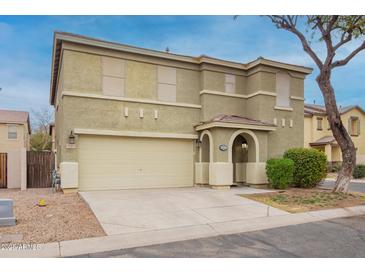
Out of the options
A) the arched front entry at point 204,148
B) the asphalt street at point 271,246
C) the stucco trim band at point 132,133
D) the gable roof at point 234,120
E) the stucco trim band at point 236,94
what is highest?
the stucco trim band at point 236,94

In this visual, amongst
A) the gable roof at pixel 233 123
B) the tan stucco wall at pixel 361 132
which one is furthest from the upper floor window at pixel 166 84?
the tan stucco wall at pixel 361 132

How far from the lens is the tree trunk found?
1195 centimetres

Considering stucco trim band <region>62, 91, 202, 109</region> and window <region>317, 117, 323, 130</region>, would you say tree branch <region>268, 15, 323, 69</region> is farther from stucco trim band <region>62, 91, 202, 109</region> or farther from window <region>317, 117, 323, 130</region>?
window <region>317, 117, 323, 130</region>

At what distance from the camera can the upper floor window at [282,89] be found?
50.9ft

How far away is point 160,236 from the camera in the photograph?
20.8 ft

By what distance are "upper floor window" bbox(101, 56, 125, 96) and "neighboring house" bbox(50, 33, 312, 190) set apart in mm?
44

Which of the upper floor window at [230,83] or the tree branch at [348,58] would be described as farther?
the upper floor window at [230,83]

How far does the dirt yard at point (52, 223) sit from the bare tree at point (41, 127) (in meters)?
32.0

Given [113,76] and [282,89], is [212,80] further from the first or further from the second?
[113,76]

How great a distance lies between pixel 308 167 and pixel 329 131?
59.7 feet

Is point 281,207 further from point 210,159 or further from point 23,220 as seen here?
point 23,220

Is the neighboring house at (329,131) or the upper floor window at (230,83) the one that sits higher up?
the upper floor window at (230,83)

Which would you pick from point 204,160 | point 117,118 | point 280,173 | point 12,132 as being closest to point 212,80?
point 204,160

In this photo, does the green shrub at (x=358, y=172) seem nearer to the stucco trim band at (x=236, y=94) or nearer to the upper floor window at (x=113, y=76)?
the stucco trim band at (x=236, y=94)
